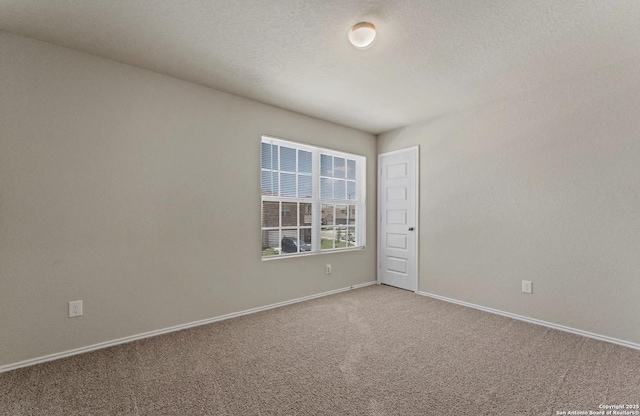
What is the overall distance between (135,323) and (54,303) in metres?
0.61

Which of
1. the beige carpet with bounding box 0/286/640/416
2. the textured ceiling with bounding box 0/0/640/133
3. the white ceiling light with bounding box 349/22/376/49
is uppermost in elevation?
the textured ceiling with bounding box 0/0/640/133

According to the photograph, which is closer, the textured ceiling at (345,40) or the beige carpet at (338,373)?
the beige carpet at (338,373)

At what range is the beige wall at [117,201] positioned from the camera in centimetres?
222

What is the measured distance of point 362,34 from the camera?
6.84 ft

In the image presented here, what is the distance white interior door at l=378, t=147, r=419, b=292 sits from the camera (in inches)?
168

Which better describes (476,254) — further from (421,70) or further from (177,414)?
(177,414)

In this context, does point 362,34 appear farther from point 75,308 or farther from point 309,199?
point 75,308

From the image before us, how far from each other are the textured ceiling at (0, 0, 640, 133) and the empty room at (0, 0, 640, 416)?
21 mm

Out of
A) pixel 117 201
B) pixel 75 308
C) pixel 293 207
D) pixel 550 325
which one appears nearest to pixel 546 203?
pixel 550 325

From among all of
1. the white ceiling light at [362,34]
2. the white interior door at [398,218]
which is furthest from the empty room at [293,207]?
the white interior door at [398,218]

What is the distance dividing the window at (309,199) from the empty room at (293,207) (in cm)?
4

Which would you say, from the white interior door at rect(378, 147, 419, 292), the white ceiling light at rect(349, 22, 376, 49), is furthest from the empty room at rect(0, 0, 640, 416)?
the white interior door at rect(378, 147, 419, 292)

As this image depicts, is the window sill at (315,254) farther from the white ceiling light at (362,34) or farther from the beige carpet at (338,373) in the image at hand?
the white ceiling light at (362,34)

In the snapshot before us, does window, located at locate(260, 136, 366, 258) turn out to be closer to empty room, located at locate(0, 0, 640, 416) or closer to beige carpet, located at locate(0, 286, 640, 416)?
empty room, located at locate(0, 0, 640, 416)
